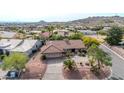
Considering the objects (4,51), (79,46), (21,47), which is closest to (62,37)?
(79,46)

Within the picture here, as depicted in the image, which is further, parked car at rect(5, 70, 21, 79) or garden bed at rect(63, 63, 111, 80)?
garden bed at rect(63, 63, 111, 80)

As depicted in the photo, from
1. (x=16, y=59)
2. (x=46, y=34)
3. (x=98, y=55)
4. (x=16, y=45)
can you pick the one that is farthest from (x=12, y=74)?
(x=98, y=55)

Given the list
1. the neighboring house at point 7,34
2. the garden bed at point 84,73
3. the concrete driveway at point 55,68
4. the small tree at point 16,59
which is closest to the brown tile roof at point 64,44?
the concrete driveway at point 55,68

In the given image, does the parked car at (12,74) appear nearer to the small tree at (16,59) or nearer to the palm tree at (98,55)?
the small tree at (16,59)

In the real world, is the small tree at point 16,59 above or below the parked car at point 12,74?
above

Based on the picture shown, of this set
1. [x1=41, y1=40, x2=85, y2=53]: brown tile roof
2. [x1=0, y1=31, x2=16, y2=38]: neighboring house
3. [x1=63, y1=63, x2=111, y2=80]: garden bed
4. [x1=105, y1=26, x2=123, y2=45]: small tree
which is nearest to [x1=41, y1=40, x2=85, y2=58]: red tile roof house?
[x1=41, y1=40, x2=85, y2=53]: brown tile roof

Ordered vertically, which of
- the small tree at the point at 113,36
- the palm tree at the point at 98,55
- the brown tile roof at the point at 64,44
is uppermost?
the small tree at the point at 113,36

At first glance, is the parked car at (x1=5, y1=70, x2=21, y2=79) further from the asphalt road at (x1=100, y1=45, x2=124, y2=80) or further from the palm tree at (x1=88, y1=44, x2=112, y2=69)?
the asphalt road at (x1=100, y1=45, x2=124, y2=80)

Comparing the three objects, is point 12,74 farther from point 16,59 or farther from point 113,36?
point 113,36

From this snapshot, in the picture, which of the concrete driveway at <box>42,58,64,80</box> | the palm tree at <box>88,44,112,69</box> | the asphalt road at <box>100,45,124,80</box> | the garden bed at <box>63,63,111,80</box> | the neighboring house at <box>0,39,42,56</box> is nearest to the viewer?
the neighboring house at <box>0,39,42,56</box>
